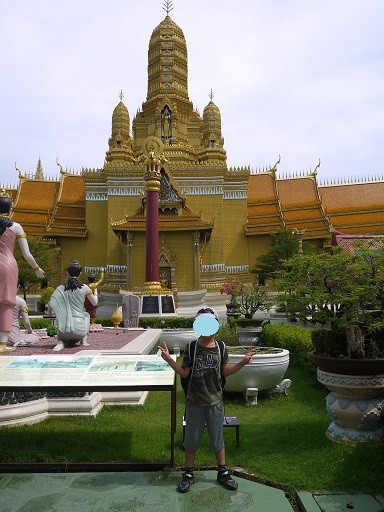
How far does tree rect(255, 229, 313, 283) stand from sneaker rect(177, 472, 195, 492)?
66.3ft

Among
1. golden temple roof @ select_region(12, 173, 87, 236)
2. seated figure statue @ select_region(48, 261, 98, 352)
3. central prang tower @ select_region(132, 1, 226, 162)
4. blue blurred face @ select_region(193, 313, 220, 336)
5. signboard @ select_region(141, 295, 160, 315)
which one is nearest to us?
blue blurred face @ select_region(193, 313, 220, 336)

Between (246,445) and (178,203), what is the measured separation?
20.3 metres

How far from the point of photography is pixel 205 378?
13.3 feet

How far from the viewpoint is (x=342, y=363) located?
4.79m

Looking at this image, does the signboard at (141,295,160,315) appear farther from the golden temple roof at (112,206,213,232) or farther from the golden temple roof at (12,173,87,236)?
the golden temple roof at (12,173,87,236)

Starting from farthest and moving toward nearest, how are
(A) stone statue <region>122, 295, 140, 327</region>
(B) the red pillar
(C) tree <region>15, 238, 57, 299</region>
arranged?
(C) tree <region>15, 238, 57, 299</region> < (B) the red pillar < (A) stone statue <region>122, 295, 140, 327</region>

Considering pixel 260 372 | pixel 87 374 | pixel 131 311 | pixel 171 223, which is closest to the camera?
pixel 87 374

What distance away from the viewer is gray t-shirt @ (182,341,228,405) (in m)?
4.04

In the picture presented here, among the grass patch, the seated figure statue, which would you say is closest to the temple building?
the seated figure statue

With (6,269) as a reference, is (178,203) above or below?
above

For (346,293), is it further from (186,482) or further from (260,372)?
(186,482)

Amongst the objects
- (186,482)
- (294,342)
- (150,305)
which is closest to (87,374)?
(186,482)

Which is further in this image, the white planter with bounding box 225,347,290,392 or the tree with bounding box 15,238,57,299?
the tree with bounding box 15,238,57,299

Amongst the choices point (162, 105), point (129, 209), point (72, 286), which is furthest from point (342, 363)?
point (162, 105)
